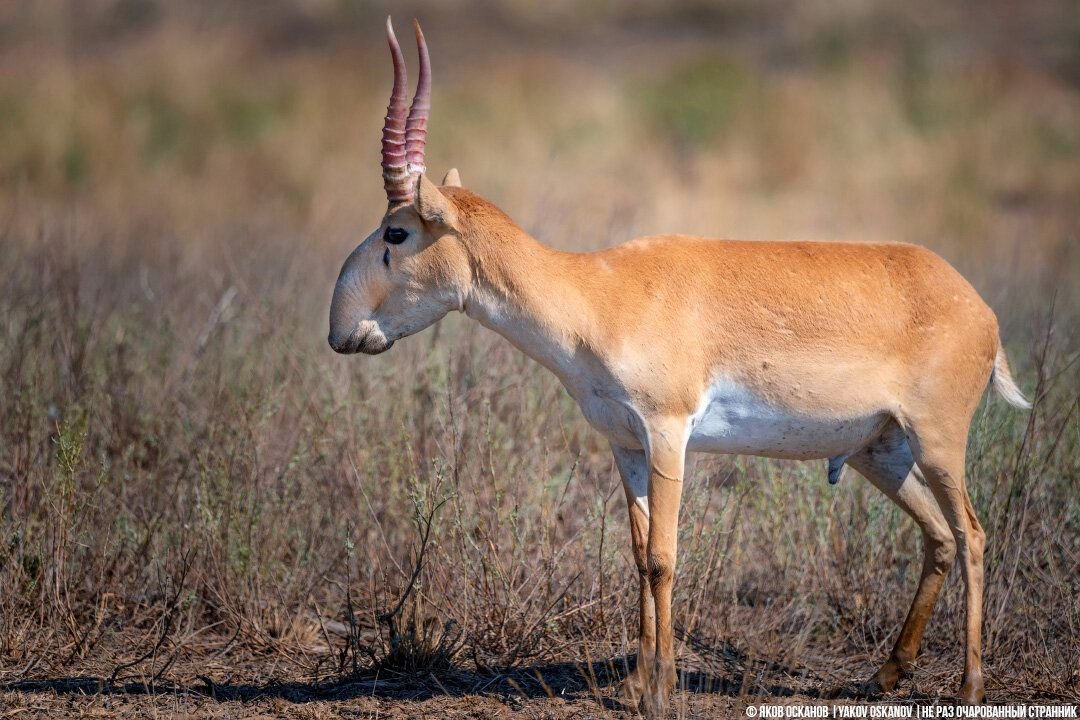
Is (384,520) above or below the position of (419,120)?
below

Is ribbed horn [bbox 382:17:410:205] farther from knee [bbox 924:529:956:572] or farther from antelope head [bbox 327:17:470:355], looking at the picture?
knee [bbox 924:529:956:572]

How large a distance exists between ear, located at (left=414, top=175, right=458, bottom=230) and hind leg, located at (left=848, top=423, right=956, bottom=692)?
225cm

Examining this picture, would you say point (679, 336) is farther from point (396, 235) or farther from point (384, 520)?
point (384, 520)

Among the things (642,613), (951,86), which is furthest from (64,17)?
(642,613)

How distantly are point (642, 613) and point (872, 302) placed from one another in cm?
176

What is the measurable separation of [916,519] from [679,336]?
1601 mm

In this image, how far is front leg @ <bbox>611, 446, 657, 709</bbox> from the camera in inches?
231

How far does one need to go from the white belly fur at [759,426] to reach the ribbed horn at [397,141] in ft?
5.25

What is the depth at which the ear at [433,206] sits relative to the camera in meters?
5.50

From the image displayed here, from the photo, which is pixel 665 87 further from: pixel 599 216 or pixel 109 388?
pixel 109 388

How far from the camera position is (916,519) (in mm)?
6246

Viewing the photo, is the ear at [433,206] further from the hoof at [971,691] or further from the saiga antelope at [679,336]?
the hoof at [971,691]

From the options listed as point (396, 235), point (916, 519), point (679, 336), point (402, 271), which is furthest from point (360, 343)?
point (916, 519)

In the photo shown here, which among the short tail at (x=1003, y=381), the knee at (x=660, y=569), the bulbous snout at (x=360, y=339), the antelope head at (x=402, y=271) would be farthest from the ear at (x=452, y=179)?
the short tail at (x=1003, y=381)
